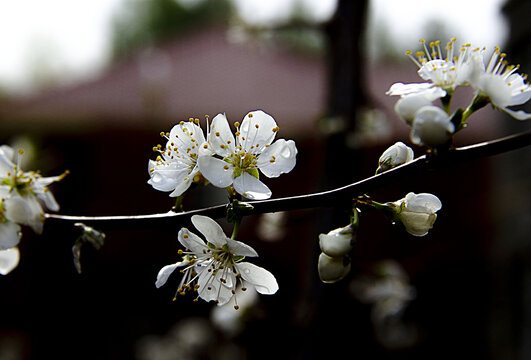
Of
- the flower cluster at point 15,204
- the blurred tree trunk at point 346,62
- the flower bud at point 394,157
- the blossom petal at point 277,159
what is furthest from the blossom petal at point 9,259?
the blurred tree trunk at point 346,62

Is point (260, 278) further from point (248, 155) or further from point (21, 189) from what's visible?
point (21, 189)

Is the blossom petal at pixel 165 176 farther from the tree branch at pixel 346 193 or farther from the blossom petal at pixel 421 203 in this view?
the blossom petal at pixel 421 203

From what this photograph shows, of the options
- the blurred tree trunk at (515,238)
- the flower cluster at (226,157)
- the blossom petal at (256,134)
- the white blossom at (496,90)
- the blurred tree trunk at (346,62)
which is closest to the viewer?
the white blossom at (496,90)

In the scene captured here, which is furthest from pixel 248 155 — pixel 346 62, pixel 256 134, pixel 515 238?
pixel 515 238

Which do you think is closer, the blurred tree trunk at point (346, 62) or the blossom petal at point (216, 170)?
the blossom petal at point (216, 170)

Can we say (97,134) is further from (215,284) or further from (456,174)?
(215,284)

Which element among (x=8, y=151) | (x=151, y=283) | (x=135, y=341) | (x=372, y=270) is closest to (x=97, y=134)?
(x=151, y=283)
